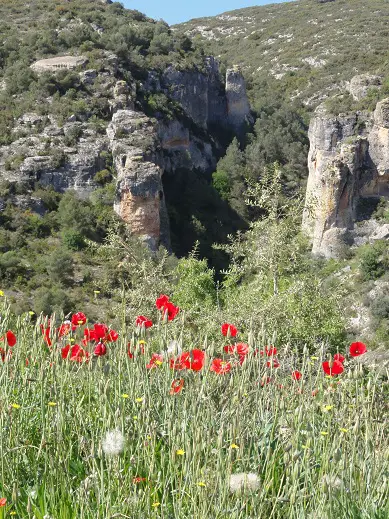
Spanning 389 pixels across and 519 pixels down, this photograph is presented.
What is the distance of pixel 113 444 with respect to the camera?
2.24 metres

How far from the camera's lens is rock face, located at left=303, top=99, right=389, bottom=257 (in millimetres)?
27766

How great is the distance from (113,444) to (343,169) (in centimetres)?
2673

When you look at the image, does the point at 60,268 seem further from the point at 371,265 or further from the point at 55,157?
the point at 371,265

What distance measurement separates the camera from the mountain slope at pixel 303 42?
53031 mm

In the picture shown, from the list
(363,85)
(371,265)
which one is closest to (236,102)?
(363,85)

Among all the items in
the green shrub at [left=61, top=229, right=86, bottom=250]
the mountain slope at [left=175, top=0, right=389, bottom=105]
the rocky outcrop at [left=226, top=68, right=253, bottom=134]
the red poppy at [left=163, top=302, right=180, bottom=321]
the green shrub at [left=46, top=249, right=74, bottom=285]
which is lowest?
the green shrub at [left=46, top=249, right=74, bottom=285]

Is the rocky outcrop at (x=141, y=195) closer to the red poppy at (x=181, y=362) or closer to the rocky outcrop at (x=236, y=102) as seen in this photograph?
the rocky outcrop at (x=236, y=102)

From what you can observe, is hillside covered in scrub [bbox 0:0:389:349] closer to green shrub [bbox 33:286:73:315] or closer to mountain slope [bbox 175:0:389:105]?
green shrub [bbox 33:286:73:315]

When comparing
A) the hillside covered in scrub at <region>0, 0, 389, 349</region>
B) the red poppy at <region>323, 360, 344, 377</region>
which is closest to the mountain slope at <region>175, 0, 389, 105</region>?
the hillside covered in scrub at <region>0, 0, 389, 349</region>

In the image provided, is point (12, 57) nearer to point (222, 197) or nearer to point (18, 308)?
point (222, 197)

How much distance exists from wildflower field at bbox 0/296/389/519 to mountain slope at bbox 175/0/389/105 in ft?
135

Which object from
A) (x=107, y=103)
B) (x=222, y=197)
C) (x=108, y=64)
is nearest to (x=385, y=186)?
(x=222, y=197)

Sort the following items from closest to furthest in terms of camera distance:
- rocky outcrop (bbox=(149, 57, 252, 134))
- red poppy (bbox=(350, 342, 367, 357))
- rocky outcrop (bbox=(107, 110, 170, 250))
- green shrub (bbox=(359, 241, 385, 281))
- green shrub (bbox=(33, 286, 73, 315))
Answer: red poppy (bbox=(350, 342, 367, 357)), green shrub (bbox=(33, 286, 73, 315)), green shrub (bbox=(359, 241, 385, 281)), rocky outcrop (bbox=(107, 110, 170, 250)), rocky outcrop (bbox=(149, 57, 252, 134))

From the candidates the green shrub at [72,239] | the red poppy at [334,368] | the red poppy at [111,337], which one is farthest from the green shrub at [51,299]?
the red poppy at [334,368]
